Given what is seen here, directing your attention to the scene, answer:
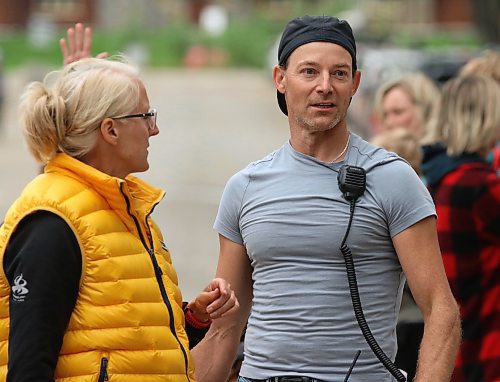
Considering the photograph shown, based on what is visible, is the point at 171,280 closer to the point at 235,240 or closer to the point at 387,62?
the point at 235,240

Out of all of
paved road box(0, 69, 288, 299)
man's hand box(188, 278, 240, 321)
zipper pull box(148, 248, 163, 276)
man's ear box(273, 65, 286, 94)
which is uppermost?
man's ear box(273, 65, 286, 94)

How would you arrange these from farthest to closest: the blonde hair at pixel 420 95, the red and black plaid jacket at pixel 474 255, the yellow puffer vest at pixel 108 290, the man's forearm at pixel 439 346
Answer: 1. the blonde hair at pixel 420 95
2. the red and black plaid jacket at pixel 474 255
3. the man's forearm at pixel 439 346
4. the yellow puffer vest at pixel 108 290

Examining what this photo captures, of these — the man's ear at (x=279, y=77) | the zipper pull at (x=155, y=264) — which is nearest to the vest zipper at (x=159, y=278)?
the zipper pull at (x=155, y=264)

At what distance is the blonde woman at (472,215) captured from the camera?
547 centimetres

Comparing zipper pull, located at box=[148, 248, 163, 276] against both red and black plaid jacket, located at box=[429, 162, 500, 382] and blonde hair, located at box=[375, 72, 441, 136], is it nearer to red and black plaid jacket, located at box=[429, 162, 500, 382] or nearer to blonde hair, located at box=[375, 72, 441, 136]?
red and black plaid jacket, located at box=[429, 162, 500, 382]

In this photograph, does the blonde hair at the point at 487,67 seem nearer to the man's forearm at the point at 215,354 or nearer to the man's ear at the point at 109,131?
the man's forearm at the point at 215,354

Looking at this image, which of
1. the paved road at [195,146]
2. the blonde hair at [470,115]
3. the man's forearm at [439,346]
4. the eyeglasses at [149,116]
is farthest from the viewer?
the paved road at [195,146]

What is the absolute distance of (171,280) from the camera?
3.84m

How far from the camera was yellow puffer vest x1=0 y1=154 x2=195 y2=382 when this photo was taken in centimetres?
348

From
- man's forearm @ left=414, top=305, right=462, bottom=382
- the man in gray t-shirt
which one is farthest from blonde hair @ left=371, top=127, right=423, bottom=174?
man's forearm @ left=414, top=305, right=462, bottom=382

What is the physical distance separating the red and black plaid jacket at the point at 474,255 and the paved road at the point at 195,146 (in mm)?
5380

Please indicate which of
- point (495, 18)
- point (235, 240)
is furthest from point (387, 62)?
point (235, 240)

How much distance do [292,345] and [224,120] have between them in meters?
29.1

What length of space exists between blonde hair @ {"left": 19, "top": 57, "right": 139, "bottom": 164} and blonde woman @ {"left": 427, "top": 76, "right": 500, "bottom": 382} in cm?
218
